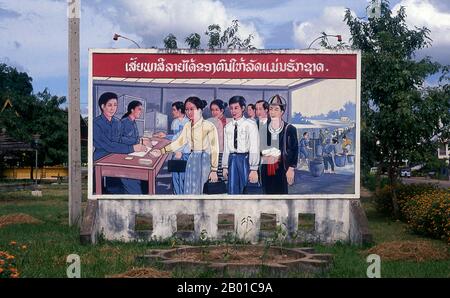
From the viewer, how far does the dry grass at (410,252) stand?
11.7 m

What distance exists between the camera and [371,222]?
1944 cm

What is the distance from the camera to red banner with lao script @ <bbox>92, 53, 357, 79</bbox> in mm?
14672

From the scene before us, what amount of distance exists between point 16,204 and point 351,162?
691 inches

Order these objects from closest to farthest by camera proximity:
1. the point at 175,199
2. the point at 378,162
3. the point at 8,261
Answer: the point at 8,261
the point at 175,199
the point at 378,162

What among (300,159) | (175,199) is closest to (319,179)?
(300,159)

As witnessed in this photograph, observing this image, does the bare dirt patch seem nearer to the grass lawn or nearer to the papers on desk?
the grass lawn

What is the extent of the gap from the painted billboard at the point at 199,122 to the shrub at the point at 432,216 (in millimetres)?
2568

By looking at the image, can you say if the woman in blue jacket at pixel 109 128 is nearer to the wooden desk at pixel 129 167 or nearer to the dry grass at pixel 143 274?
the wooden desk at pixel 129 167

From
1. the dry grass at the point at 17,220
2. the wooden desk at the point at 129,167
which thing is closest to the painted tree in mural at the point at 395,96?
the wooden desk at the point at 129,167

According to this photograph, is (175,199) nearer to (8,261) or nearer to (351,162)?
(351,162)

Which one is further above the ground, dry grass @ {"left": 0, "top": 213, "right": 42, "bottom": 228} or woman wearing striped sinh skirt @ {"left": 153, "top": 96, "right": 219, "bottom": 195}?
woman wearing striped sinh skirt @ {"left": 153, "top": 96, "right": 219, "bottom": 195}

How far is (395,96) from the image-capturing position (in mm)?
19062

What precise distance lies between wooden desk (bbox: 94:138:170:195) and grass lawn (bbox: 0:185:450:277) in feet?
4.54

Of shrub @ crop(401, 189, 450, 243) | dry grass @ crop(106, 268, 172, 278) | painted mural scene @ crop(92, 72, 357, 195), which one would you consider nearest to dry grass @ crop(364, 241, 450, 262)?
shrub @ crop(401, 189, 450, 243)
